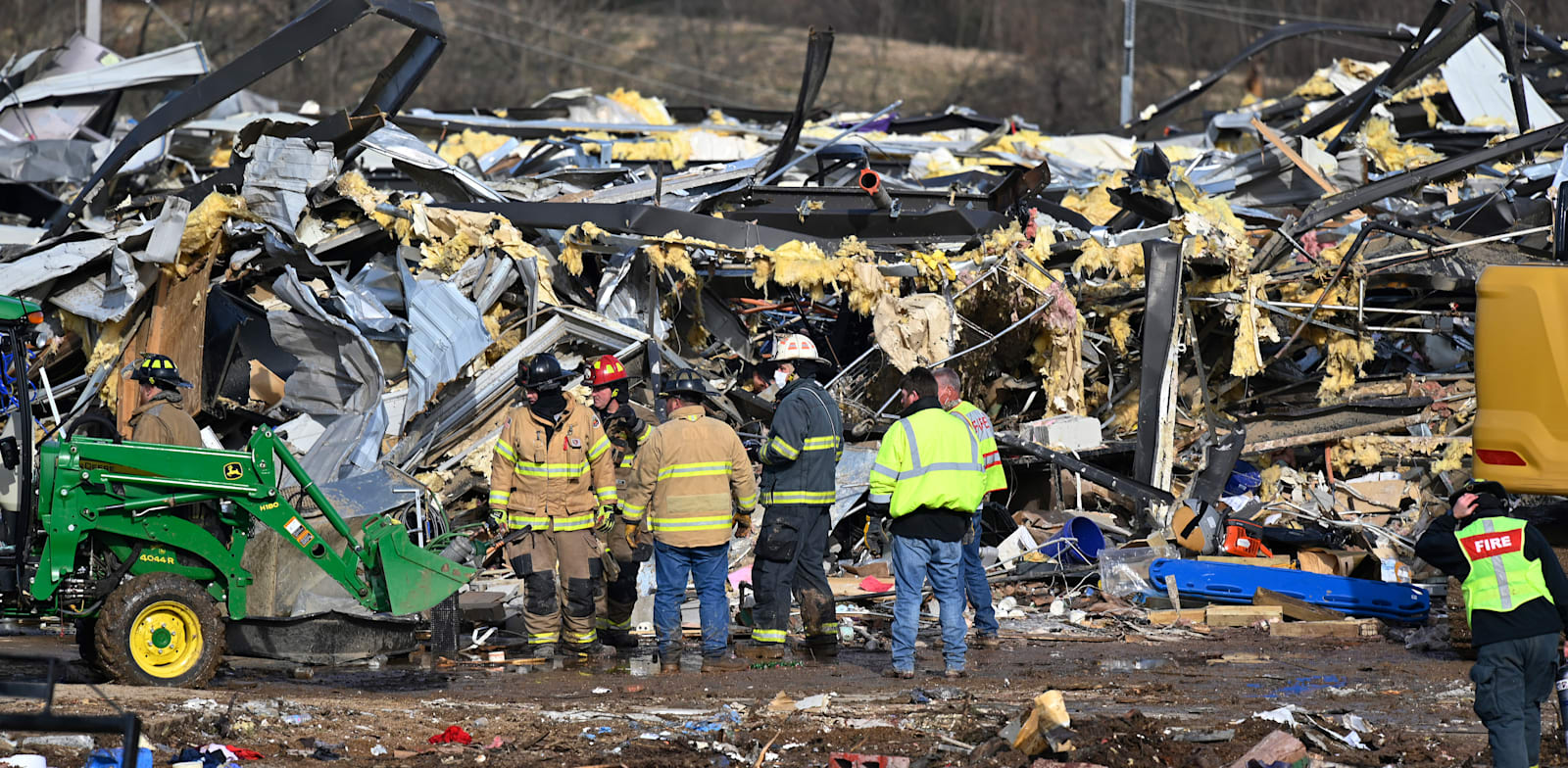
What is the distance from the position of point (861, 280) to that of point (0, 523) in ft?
18.5

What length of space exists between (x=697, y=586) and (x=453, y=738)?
2412mm

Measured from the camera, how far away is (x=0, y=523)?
6848 mm

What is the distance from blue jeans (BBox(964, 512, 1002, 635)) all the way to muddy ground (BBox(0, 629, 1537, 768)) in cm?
17

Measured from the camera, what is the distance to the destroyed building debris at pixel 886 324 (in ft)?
32.1

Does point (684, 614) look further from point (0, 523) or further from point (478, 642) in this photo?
point (0, 523)

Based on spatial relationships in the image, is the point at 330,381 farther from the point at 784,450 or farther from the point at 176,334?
the point at 784,450

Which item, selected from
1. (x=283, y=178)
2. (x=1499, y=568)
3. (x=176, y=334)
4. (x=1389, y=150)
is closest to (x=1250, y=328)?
(x=1389, y=150)

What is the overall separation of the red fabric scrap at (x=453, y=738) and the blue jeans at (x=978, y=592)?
3.48 metres

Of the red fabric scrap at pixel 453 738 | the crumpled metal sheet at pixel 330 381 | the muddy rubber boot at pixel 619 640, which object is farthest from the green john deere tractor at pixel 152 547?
the crumpled metal sheet at pixel 330 381

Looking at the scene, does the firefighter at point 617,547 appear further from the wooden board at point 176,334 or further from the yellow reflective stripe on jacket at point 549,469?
the wooden board at point 176,334

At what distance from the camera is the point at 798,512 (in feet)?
25.9

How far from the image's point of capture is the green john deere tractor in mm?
6578

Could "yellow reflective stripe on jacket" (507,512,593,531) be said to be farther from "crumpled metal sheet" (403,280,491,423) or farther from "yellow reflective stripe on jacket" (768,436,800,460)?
"crumpled metal sheet" (403,280,491,423)

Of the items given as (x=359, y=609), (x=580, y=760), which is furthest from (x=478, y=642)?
(x=580, y=760)
